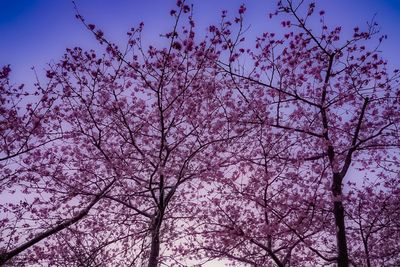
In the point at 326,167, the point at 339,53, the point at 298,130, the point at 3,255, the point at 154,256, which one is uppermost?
the point at 339,53

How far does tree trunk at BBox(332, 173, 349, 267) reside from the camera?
31.1 ft

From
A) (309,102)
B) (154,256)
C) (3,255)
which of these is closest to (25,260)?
(3,255)

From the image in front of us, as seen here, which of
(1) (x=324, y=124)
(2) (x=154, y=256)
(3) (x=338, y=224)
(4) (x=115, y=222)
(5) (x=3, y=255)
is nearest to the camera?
(5) (x=3, y=255)

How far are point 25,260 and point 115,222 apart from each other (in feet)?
10.5

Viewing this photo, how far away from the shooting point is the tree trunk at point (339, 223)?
948 cm

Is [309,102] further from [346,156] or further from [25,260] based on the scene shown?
[25,260]

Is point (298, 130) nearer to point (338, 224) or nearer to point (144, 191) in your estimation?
point (338, 224)

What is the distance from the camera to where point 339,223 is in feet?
32.4

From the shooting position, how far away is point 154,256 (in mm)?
10750

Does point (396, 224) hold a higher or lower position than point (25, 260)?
higher

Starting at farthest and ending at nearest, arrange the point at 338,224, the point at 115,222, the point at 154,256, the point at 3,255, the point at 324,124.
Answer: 1. the point at 115,222
2. the point at 324,124
3. the point at 154,256
4. the point at 338,224
5. the point at 3,255

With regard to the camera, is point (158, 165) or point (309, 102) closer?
point (158, 165)

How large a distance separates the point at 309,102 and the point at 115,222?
320 inches

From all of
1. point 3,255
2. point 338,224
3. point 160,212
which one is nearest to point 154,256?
point 160,212
